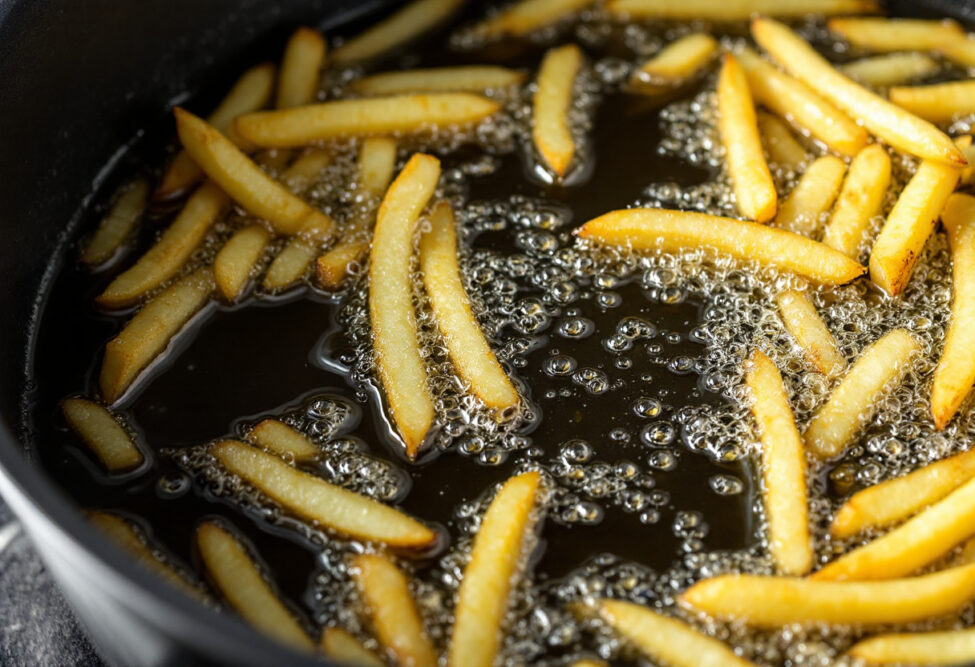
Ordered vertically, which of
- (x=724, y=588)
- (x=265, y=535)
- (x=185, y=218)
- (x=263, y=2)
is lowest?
(x=265, y=535)

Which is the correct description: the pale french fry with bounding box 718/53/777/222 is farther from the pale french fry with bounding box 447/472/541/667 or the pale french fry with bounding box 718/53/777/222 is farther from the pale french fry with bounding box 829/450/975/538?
the pale french fry with bounding box 447/472/541/667

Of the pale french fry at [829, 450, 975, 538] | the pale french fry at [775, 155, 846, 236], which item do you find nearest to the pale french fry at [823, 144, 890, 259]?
the pale french fry at [775, 155, 846, 236]

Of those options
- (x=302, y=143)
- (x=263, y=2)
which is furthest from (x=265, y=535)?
(x=263, y=2)

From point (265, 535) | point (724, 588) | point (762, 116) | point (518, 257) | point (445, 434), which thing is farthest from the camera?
point (762, 116)

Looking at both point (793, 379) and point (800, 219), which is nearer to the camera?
point (793, 379)

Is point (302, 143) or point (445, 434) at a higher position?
point (302, 143)

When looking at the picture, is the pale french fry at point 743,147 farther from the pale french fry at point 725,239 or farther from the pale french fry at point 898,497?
the pale french fry at point 898,497

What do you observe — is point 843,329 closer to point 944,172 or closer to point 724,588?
point 944,172
